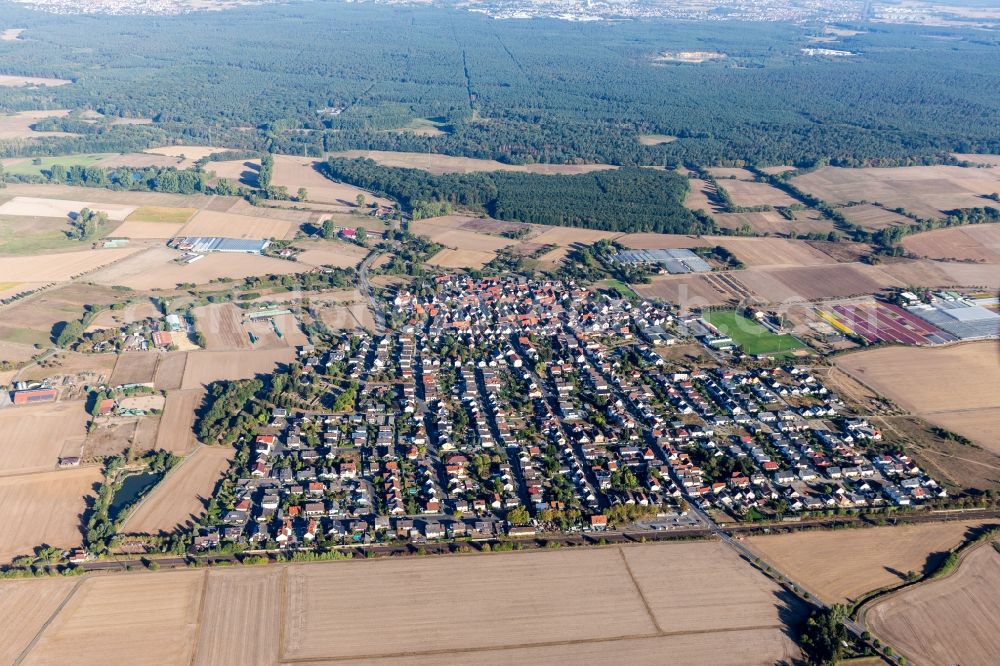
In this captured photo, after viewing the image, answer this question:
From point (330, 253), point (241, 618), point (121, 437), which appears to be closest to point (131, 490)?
point (121, 437)

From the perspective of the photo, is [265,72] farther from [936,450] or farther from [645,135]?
[936,450]

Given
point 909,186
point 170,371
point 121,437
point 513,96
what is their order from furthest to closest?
point 513,96 → point 909,186 → point 170,371 → point 121,437

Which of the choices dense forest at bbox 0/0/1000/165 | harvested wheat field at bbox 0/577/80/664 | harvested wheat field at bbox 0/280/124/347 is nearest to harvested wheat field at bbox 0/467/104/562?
harvested wheat field at bbox 0/577/80/664

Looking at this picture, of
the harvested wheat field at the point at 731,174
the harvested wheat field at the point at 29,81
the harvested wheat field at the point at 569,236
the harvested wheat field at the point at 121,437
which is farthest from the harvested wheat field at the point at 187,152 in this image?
the harvested wheat field at the point at 731,174

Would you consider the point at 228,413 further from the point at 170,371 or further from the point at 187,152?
the point at 187,152

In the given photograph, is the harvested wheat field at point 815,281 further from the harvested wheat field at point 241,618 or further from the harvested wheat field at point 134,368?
the harvested wheat field at point 134,368

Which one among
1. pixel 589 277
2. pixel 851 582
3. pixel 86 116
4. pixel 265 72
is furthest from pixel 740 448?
pixel 265 72

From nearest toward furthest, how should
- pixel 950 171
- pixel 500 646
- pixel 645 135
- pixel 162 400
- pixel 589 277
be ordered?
1. pixel 500 646
2. pixel 162 400
3. pixel 589 277
4. pixel 950 171
5. pixel 645 135
